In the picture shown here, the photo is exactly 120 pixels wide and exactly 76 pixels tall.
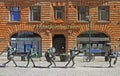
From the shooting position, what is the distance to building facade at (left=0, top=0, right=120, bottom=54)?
4622cm

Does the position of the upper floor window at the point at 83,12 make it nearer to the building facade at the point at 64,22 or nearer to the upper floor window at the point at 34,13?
the building facade at the point at 64,22

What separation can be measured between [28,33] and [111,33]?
10200 millimetres

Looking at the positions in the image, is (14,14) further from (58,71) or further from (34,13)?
(58,71)

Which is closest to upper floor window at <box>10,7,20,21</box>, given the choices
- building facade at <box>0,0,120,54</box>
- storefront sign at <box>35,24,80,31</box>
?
building facade at <box>0,0,120,54</box>

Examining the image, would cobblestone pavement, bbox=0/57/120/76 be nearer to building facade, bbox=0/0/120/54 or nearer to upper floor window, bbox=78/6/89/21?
building facade, bbox=0/0/120/54

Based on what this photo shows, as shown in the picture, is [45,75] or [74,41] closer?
[45,75]

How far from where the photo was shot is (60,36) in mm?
47344

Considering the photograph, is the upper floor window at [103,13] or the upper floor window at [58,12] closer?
the upper floor window at [103,13]

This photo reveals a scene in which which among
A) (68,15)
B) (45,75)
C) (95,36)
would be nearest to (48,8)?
(68,15)

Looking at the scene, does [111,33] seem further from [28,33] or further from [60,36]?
[28,33]

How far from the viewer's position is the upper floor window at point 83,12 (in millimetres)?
46475

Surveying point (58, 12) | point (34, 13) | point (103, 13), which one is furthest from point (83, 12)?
point (34, 13)

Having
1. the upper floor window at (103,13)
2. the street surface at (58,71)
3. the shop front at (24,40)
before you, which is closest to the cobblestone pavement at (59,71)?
the street surface at (58,71)

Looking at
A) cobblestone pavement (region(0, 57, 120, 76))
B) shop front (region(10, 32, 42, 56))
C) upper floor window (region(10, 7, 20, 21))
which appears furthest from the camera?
shop front (region(10, 32, 42, 56))
